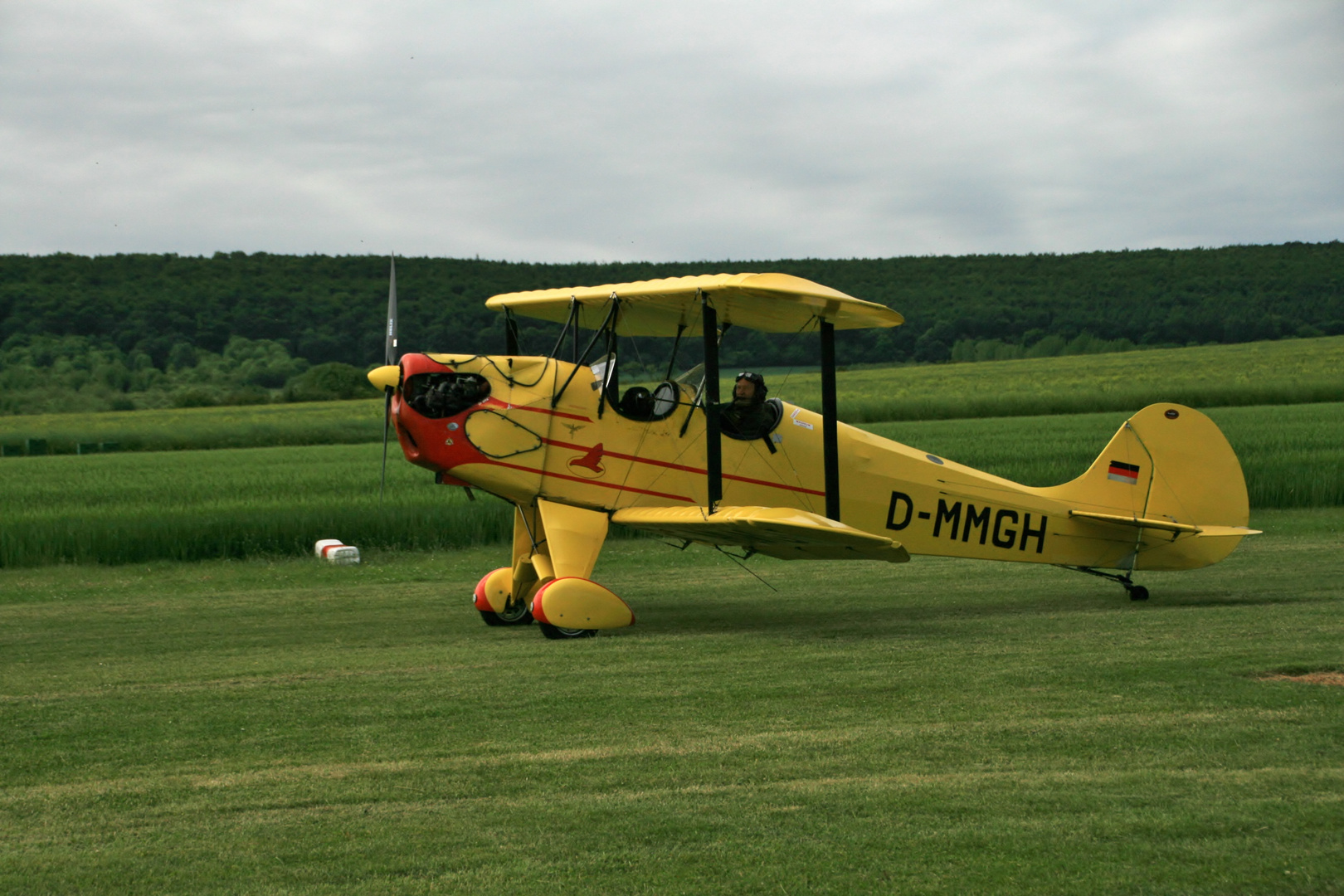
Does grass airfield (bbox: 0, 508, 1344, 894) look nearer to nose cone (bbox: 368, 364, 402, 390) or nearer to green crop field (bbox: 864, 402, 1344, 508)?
nose cone (bbox: 368, 364, 402, 390)

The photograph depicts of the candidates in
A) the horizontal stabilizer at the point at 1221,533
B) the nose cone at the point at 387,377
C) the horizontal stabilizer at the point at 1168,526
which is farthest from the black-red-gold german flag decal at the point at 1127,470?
the nose cone at the point at 387,377

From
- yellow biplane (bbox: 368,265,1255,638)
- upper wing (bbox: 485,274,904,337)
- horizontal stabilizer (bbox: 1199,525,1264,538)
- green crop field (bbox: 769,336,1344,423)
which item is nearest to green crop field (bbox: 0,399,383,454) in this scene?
green crop field (bbox: 769,336,1344,423)

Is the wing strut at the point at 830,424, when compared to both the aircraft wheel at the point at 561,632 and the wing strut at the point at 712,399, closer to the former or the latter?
the wing strut at the point at 712,399

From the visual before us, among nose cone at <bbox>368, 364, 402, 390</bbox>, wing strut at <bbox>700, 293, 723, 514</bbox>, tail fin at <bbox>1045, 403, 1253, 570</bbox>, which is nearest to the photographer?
wing strut at <bbox>700, 293, 723, 514</bbox>

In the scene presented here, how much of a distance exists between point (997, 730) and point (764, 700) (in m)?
1.51

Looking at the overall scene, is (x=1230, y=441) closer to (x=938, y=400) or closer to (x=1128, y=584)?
(x=1128, y=584)

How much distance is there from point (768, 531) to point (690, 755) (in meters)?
4.34

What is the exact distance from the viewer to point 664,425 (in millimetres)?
11500

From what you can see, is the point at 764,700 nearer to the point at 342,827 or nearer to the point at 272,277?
the point at 342,827

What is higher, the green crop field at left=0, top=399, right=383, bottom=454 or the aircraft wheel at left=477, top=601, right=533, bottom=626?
the aircraft wheel at left=477, top=601, right=533, bottom=626

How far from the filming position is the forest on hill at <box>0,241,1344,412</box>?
196 ft

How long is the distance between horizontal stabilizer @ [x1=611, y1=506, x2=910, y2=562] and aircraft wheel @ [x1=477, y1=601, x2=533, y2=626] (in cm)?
141

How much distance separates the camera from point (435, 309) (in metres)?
58.8

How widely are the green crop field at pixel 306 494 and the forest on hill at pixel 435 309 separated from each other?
2045 cm
